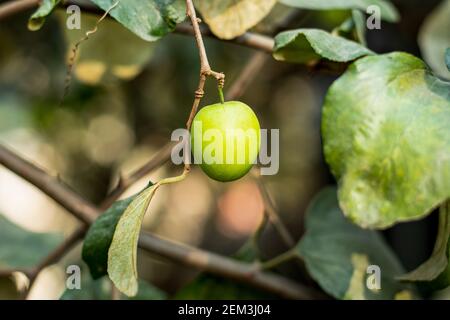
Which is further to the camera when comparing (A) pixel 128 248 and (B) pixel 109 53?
(B) pixel 109 53

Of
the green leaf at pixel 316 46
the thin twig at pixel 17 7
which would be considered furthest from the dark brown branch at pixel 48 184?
the green leaf at pixel 316 46

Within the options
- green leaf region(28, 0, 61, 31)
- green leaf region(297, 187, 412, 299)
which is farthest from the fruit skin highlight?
green leaf region(297, 187, 412, 299)

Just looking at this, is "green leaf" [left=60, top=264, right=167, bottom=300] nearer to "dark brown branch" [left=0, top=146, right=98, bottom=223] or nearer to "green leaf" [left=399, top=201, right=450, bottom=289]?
"dark brown branch" [left=0, top=146, right=98, bottom=223]

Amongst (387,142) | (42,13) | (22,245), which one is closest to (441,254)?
(387,142)

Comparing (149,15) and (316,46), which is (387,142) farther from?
(149,15)

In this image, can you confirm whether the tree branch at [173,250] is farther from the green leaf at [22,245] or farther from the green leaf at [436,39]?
the green leaf at [436,39]

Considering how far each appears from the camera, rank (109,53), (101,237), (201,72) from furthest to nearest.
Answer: (109,53)
(101,237)
(201,72)

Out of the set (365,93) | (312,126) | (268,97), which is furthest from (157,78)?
(365,93)
